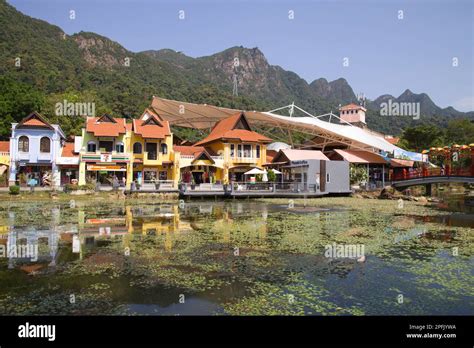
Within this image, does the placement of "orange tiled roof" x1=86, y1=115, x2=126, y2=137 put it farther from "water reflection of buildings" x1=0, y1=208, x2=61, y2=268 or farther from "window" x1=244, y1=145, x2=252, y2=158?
"water reflection of buildings" x1=0, y1=208, x2=61, y2=268

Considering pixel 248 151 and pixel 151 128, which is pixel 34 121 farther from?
pixel 248 151

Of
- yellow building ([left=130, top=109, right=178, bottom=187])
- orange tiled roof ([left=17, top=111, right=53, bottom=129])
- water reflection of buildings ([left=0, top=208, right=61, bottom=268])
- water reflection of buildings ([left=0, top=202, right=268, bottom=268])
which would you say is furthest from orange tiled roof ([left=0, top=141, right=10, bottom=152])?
water reflection of buildings ([left=0, top=208, right=61, bottom=268])

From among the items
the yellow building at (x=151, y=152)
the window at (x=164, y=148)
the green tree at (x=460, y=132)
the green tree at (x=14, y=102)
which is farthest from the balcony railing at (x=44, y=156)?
the green tree at (x=460, y=132)

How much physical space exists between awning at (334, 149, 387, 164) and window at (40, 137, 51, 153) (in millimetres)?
33519

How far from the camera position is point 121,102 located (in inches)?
Answer: 2574

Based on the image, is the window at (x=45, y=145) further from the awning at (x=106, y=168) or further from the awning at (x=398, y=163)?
the awning at (x=398, y=163)

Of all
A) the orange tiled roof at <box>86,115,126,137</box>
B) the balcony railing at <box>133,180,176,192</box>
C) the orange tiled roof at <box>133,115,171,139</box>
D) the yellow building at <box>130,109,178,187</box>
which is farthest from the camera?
the yellow building at <box>130,109,178,187</box>

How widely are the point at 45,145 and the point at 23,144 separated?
2039 millimetres

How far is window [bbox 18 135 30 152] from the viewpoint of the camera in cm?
3816

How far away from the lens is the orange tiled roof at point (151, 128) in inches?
1625

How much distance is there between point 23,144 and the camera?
125ft

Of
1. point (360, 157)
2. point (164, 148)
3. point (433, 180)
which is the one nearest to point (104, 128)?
point (164, 148)

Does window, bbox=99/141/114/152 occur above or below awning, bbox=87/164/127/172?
above
